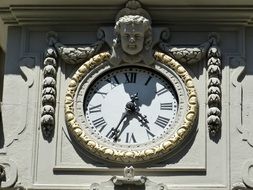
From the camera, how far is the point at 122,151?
12500 mm

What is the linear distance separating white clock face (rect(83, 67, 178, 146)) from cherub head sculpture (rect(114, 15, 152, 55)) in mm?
212

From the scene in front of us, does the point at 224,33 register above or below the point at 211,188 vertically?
above

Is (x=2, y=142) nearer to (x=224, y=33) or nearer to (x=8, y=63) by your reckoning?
(x=8, y=63)

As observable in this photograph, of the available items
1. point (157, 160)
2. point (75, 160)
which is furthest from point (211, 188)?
point (75, 160)

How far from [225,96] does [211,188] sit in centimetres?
99

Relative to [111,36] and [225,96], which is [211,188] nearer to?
[225,96]

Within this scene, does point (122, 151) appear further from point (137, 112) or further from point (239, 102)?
point (239, 102)

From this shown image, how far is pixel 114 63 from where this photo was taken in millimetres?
12883

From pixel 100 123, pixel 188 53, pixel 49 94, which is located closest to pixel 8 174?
pixel 49 94

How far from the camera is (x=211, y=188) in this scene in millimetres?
12336

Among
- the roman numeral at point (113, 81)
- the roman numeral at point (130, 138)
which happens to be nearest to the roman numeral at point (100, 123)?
the roman numeral at point (130, 138)

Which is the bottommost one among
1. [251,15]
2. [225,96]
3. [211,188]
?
[211,188]

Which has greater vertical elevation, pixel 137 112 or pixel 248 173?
pixel 137 112

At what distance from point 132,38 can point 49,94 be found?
3.28 feet
